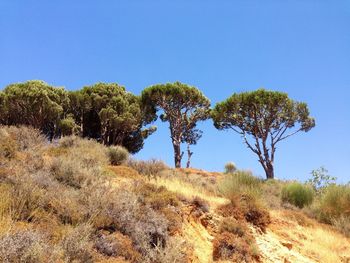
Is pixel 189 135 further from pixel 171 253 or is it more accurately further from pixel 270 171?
pixel 171 253

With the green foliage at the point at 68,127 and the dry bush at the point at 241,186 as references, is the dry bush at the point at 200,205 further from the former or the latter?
the green foliage at the point at 68,127

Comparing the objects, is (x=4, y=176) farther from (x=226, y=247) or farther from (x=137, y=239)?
(x=226, y=247)

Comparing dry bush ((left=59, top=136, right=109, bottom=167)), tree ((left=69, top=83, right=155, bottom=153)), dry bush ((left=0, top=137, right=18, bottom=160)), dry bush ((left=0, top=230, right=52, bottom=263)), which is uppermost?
tree ((left=69, top=83, right=155, bottom=153))

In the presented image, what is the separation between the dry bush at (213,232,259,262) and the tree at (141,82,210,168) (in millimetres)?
25356

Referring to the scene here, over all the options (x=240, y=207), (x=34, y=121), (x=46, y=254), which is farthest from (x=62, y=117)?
(x=46, y=254)

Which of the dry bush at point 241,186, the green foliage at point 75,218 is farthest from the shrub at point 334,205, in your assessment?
the green foliage at point 75,218

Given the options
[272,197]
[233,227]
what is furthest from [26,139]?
[272,197]

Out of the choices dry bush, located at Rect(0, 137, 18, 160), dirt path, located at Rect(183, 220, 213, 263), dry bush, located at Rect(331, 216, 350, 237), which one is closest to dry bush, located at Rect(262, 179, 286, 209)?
dry bush, located at Rect(331, 216, 350, 237)

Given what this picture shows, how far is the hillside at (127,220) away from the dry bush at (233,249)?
0.07ft

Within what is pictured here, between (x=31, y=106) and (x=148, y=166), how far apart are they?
17409mm

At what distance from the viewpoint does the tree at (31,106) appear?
2881cm

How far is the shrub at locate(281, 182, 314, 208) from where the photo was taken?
16281 millimetres

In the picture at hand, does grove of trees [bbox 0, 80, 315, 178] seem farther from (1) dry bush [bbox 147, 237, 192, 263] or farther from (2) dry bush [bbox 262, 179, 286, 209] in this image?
(1) dry bush [bbox 147, 237, 192, 263]

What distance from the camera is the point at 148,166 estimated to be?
571 inches
